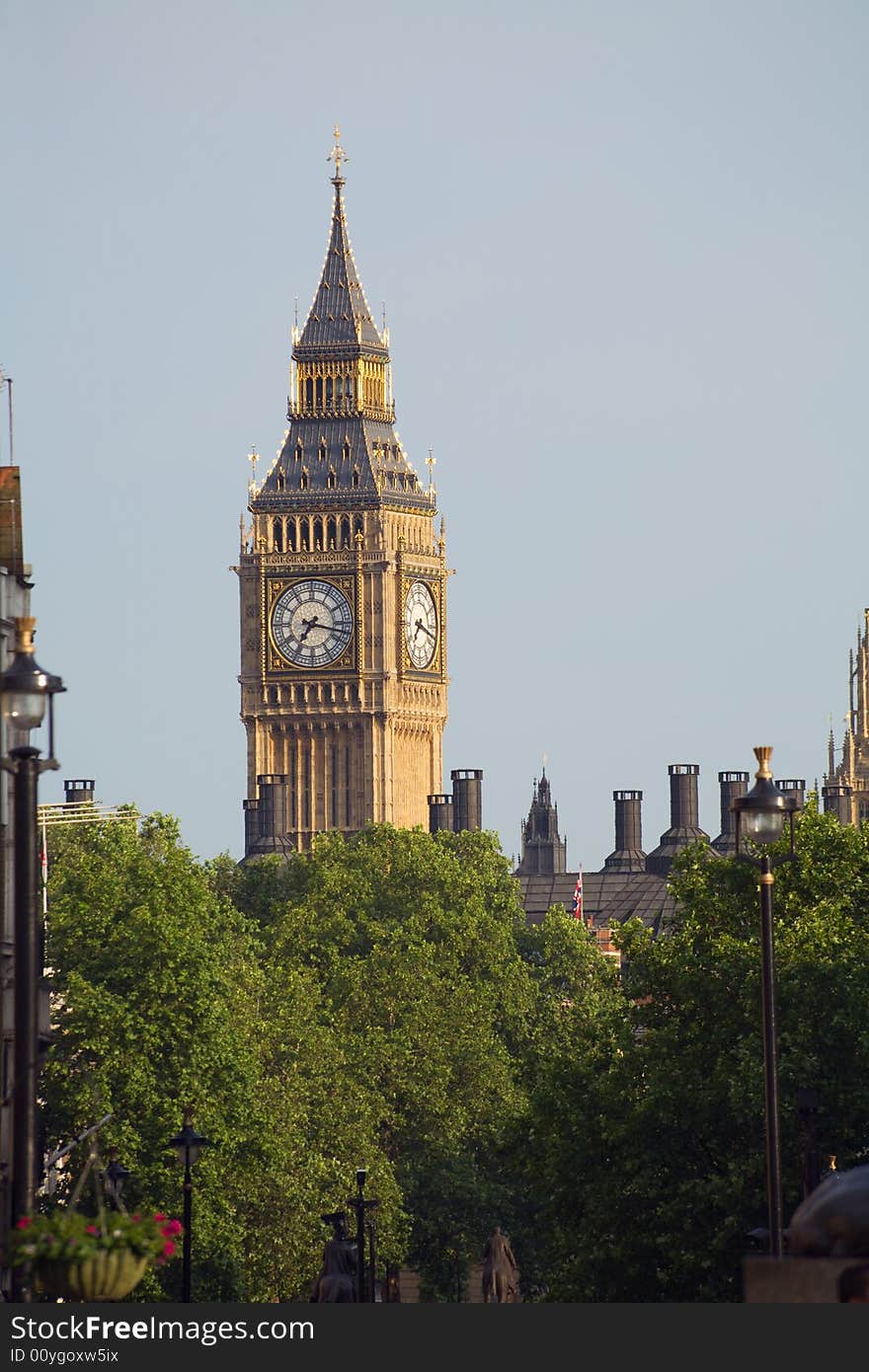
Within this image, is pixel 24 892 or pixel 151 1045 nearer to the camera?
pixel 24 892

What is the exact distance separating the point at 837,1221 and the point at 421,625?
173 m

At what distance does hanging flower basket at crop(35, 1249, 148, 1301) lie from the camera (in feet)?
89.4

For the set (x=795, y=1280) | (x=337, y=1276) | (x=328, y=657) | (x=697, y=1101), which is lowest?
(x=337, y=1276)

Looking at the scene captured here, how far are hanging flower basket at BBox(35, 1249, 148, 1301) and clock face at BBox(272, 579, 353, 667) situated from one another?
168 metres

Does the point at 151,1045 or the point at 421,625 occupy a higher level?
the point at 421,625

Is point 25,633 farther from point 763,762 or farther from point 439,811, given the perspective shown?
point 439,811

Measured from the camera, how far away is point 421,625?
198750mm

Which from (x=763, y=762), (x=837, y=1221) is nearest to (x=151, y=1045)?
(x=763, y=762)

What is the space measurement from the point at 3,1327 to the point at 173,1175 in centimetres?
4796

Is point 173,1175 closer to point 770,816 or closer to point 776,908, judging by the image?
point 776,908

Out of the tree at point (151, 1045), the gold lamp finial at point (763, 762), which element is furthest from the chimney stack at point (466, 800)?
the gold lamp finial at point (763, 762)

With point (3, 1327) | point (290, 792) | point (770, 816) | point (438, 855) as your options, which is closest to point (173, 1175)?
point (770, 816)

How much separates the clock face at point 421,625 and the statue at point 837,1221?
171764 mm

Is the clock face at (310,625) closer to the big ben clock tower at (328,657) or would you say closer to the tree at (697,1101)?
the big ben clock tower at (328,657)
